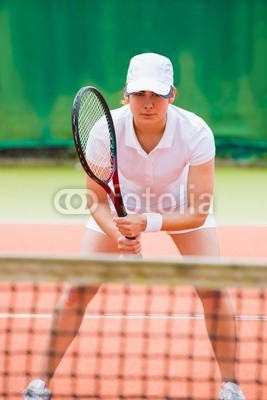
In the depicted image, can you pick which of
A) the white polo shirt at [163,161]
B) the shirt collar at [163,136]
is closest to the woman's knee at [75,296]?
the white polo shirt at [163,161]

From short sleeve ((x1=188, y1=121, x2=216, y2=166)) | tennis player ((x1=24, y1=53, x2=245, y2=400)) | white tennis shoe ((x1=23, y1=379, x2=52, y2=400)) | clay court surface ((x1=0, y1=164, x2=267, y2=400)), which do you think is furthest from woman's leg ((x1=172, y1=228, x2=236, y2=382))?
white tennis shoe ((x1=23, y1=379, x2=52, y2=400))

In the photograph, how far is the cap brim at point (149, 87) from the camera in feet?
8.56

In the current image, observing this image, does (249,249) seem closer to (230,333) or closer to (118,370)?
(118,370)

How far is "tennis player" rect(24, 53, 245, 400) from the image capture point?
267 cm

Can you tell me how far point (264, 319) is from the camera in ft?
11.9

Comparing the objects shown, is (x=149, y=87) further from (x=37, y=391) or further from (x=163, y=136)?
(x=37, y=391)

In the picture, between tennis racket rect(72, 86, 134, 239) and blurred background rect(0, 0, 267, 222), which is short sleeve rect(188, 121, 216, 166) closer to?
tennis racket rect(72, 86, 134, 239)

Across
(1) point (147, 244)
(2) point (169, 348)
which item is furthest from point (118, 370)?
(1) point (147, 244)

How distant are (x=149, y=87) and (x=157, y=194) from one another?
1.26ft

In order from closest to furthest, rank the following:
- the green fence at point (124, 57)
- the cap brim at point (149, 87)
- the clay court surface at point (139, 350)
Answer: the cap brim at point (149, 87) → the clay court surface at point (139, 350) → the green fence at point (124, 57)

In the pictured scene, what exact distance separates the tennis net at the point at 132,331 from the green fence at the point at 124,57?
3967 millimetres

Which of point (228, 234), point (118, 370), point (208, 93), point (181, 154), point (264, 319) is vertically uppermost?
point (208, 93)

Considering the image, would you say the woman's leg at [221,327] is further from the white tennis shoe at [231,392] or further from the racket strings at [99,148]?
the racket strings at [99,148]

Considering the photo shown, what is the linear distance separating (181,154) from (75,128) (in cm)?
34
